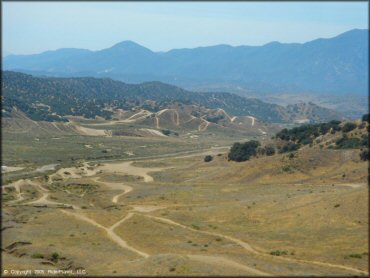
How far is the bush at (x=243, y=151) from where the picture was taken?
117438 millimetres

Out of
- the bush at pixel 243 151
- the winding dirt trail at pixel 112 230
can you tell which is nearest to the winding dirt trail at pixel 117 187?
the winding dirt trail at pixel 112 230

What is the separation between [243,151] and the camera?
119 meters

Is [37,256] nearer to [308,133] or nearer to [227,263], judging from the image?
[227,263]

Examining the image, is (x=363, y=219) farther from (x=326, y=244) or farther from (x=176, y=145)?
(x=176, y=145)

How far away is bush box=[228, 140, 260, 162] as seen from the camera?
117 metres

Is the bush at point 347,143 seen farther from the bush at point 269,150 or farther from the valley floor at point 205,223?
the bush at point 269,150

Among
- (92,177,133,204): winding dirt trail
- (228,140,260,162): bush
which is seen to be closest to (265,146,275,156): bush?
(228,140,260,162): bush

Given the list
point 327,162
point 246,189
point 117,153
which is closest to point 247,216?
point 246,189

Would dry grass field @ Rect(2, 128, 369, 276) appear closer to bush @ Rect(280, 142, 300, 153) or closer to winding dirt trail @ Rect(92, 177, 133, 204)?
winding dirt trail @ Rect(92, 177, 133, 204)

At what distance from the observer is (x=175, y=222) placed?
191 feet

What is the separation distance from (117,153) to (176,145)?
3365 cm

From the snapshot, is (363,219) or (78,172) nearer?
(363,219)

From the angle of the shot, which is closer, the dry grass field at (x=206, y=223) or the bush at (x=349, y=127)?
the dry grass field at (x=206, y=223)

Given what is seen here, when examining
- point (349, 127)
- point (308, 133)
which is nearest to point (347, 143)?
point (349, 127)
